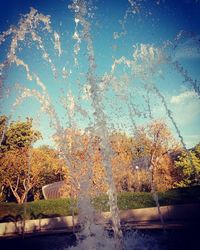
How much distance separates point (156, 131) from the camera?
30.7m

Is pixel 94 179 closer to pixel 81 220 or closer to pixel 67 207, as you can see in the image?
pixel 67 207

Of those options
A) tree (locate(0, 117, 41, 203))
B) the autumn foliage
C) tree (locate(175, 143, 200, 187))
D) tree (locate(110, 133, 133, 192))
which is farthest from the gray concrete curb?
tree (locate(175, 143, 200, 187))

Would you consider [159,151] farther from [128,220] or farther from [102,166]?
[128,220]

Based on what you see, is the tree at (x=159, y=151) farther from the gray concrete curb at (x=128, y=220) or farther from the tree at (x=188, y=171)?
the gray concrete curb at (x=128, y=220)

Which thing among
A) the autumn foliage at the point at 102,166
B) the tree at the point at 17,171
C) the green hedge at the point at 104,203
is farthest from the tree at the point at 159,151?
the tree at the point at 17,171

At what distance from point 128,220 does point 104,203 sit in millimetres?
5246

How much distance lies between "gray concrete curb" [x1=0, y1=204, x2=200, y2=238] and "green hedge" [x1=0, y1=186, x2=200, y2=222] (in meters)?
1.50

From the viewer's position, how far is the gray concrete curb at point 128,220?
14.1m

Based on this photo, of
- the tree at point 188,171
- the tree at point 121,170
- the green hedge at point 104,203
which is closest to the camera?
the green hedge at point 104,203

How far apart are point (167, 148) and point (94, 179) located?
33.9ft

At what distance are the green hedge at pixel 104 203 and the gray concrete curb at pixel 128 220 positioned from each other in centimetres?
150

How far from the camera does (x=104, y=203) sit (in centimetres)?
2091

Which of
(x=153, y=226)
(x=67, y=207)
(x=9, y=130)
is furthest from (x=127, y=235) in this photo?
(x=9, y=130)

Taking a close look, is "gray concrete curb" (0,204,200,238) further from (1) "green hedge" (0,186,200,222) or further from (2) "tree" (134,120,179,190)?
(2) "tree" (134,120,179,190)
